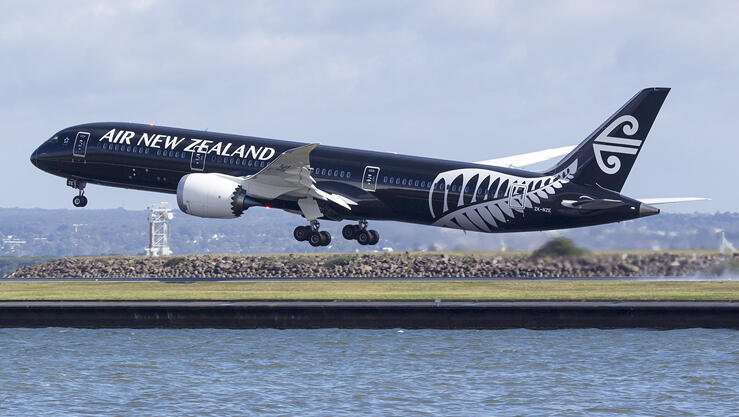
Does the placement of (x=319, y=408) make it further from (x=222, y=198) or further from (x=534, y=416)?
(x=222, y=198)

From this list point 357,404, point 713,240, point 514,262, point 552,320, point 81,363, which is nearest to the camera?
point 357,404

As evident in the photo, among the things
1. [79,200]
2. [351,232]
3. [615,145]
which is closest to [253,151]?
[351,232]

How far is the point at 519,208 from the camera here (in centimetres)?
6538

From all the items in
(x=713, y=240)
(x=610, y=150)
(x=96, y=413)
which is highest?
(x=610, y=150)

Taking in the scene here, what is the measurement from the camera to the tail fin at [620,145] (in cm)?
6494

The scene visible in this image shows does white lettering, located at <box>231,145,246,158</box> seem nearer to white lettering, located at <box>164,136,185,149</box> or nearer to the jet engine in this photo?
the jet engine

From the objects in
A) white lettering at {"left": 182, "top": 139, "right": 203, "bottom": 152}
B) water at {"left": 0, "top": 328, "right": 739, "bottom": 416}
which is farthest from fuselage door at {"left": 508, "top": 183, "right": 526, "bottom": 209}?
white lettering at {"left": 182, "top": 139, "right": 203, "bottom": 152}

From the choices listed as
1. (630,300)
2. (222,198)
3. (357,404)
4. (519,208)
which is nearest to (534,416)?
(357,404)

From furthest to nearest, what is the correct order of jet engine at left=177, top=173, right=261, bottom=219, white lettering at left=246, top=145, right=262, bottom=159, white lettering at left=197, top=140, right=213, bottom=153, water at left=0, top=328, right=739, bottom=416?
1. white lettering at left=197, top=140, right=213, bottom=153
2. white lettering at left=246, top=145, right=262, bottom=159
3. jet engine at left=177, top=173, right=261, bottom=219
4. water at left=0, top=328, right=739, bottom=416

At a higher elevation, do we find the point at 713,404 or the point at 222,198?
the point at 222,198

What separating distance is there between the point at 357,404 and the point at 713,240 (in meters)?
34.4

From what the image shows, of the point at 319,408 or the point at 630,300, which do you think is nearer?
the point at 319,408

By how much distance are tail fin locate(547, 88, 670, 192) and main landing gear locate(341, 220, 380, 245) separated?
13.1 metres

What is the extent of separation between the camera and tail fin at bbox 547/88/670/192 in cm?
6494
